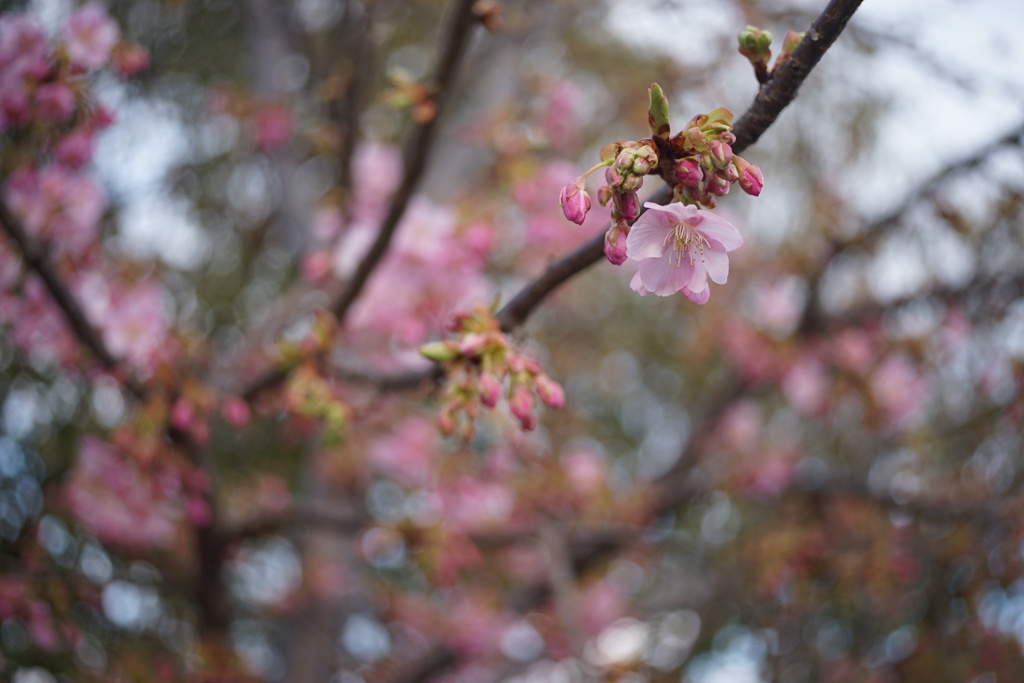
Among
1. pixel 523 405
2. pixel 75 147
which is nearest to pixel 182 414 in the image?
pixel 75 147

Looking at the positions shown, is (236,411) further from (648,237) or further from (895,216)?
(895,216)

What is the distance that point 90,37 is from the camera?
5.33 ft

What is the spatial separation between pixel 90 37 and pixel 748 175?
144 cm

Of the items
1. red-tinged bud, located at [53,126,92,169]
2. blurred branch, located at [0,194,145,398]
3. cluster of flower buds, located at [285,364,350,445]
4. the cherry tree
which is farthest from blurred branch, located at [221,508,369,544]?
red-tinged bud, located at [53,126,92,169]

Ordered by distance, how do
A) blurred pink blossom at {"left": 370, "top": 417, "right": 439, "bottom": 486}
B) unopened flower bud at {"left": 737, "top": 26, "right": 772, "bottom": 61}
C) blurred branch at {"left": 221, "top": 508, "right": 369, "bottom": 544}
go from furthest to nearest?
blurred pink blossom at {"left": 370, "top": 417, "right": 439, "bottom": 486} → blurred branch at {"left": 221, "top": 508, "right": 369, "bottom": 544} → unopened flower bud at {"left": 737, "top": 26, "right": 772, "bottom": 61}

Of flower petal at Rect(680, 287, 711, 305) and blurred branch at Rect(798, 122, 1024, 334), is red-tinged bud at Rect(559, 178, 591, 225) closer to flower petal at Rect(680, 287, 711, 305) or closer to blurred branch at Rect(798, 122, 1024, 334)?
flower petal at Rect(680, 287, 711, 305)

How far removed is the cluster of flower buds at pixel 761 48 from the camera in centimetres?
96

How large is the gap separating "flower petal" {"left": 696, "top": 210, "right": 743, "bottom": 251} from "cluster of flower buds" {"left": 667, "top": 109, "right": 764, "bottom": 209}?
0.03 meters

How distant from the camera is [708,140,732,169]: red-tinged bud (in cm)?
86

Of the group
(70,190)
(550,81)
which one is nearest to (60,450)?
(70,190)

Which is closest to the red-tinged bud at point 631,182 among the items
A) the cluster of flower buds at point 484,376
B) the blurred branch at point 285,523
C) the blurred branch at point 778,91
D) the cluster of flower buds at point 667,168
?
the cluster of flower buds at point 667,168

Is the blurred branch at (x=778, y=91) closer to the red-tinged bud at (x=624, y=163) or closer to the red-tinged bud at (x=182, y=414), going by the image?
the red-tinged bud at (x=624, y=163)

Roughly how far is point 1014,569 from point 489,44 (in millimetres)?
2749

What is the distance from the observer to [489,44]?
3.40 m
